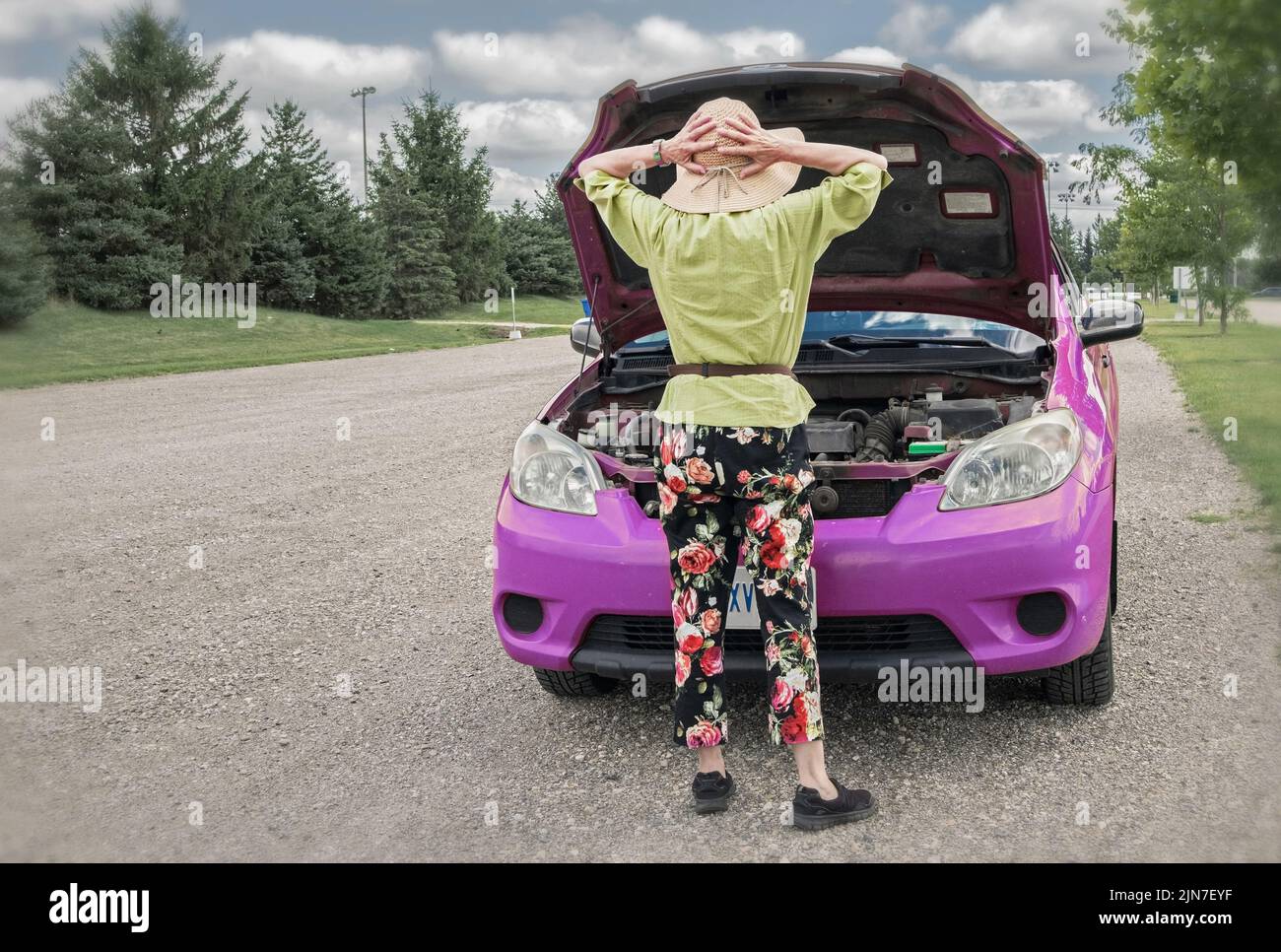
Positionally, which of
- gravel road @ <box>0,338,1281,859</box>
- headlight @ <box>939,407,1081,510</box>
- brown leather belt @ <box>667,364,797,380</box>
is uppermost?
brown leather belt @ <box>667,364,797,380</box>

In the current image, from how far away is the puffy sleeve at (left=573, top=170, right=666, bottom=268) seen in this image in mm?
3256

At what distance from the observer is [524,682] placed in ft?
15.0

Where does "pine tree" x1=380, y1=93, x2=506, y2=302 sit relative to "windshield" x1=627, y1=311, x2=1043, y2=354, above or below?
above

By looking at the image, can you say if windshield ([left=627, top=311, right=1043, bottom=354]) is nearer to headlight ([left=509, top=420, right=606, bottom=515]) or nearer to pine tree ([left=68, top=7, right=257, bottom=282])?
headlight ([left=509, top=420, right=606, bottom=515])

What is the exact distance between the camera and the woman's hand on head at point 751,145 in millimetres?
3115

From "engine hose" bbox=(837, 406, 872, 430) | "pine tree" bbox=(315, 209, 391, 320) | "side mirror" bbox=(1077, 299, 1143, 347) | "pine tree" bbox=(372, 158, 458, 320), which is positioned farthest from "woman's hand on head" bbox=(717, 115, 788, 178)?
"pine tree" bbox=(372, 158, 458, 320)

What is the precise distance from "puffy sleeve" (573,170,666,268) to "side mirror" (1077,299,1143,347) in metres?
2.23

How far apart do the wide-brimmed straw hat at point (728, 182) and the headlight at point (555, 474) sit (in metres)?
1.03

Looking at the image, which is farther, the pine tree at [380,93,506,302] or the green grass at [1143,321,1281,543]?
the pine tree at [380,93,506,302]

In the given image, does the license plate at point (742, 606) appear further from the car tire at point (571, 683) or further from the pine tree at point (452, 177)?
the pine tree at point (452, 177)

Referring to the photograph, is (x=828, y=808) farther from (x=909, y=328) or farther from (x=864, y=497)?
(x=909, y=328)

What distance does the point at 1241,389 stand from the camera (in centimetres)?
1432
